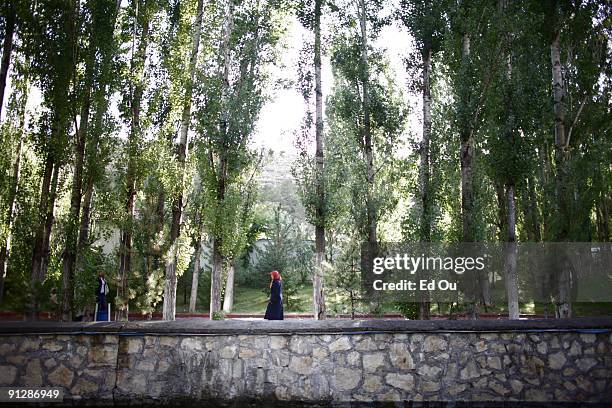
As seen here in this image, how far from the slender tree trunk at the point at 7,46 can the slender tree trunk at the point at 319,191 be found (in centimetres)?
963

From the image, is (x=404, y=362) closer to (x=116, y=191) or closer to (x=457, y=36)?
(x=116, y=191)

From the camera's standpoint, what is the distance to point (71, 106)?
13.7m

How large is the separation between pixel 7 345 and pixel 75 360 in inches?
37.1

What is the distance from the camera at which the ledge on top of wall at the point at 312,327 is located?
6438 millimetres

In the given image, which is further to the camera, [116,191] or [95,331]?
[116,191]

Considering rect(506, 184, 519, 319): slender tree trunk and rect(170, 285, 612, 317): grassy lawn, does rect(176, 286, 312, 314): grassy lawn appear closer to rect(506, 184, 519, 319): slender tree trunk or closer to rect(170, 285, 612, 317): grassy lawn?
rect(170, 285, 612, 317): grassy lawn

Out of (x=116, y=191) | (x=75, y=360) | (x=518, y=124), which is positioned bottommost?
(x=75, y=360)

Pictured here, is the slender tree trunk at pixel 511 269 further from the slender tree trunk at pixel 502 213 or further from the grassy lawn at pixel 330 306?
the slender tree trunk at pixel 502 213

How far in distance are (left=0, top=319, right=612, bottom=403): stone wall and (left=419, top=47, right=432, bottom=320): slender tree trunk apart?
8.64 meters

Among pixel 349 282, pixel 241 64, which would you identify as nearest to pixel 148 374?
pixel 349 282

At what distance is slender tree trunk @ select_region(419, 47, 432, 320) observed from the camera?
49.8 ft

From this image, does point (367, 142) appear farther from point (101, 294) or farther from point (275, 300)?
point (101, 294)
